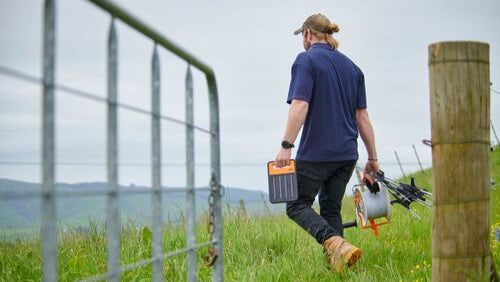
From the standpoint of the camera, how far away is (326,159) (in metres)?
5.34

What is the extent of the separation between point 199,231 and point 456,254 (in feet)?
11.3

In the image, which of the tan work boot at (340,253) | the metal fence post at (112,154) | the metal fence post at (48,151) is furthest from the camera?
the tan work boot at (340,253)

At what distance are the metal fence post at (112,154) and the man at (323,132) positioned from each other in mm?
2654

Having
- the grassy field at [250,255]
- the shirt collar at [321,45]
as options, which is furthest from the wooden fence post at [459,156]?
the shirt collar at [321,45]

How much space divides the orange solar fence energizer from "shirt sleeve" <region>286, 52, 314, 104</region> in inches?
18.5

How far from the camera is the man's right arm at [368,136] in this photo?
5796 millimetres

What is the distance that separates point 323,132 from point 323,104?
200 mm

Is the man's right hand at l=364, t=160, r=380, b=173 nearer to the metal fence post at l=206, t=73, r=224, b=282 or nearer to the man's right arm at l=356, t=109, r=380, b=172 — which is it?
the man's right arm at l=356, t=109, r=380, b=172

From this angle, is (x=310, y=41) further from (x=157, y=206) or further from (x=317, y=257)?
(x=157, y=206)

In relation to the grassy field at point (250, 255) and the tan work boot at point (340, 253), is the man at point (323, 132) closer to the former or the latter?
the tan work boot at point (340, 253)

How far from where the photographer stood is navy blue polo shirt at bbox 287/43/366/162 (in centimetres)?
531

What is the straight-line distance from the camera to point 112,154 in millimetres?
2473

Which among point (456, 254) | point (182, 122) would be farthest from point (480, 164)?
point (182, 122)

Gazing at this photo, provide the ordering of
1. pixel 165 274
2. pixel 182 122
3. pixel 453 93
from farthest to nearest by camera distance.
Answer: pixel 165 274
pixel 453 93
pixel 182 122
